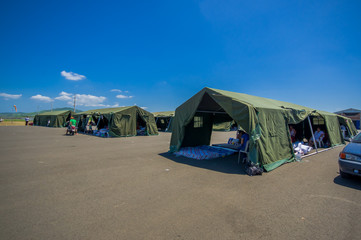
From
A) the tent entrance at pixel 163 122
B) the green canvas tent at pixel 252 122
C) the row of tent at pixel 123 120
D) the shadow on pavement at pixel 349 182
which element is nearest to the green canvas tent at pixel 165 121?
the tent entrance at pixel 163 122

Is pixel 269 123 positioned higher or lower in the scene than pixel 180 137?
higher

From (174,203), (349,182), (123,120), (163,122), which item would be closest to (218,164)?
(174,203)

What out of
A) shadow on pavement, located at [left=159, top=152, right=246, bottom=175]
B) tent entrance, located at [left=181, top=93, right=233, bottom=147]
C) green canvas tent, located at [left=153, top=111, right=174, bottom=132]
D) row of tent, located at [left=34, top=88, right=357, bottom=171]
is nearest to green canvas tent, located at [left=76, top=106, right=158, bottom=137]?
green canvas tent, located at [left=153, top=111, right=174, bottom=132]

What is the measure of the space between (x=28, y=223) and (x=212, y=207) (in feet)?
10.4

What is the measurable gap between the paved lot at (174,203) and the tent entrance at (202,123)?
11.9ft

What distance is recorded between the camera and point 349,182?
4746mm

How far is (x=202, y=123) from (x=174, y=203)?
686 centimetres

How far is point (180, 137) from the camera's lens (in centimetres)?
812

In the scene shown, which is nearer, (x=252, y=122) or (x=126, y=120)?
(x=252, y=122)

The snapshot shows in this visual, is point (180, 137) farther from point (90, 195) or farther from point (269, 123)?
point (90, 195)

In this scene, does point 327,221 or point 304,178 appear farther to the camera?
point 304,178

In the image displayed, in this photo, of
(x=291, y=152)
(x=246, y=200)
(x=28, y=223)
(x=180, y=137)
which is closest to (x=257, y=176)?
(x=246, y=200)

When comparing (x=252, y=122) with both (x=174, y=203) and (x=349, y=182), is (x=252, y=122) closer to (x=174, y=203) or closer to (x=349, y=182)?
(x=349, y=182)

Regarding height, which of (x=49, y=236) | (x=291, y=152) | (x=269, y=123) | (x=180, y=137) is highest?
(x=269, y=123)
